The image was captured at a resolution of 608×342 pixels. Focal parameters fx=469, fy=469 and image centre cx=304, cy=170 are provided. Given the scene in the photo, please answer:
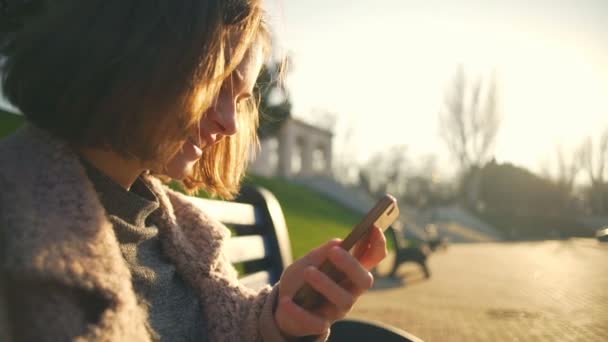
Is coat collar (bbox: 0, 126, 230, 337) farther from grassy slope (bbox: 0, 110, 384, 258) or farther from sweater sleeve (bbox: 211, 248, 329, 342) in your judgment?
grassy slope (bbox: 0, 110, 384, 258)

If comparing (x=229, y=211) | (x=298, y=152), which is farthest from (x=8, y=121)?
(x=298, y=152)

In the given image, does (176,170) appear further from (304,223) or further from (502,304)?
(304,223)

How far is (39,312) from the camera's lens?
2.54 ft

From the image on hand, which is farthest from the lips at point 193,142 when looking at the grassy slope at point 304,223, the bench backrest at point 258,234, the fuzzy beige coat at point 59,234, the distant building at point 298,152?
the distant building at point 298,152

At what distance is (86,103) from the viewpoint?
0.97 metres

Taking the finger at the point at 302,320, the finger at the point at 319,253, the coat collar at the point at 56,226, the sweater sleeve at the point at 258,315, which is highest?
the coat collar at the point at 56,226

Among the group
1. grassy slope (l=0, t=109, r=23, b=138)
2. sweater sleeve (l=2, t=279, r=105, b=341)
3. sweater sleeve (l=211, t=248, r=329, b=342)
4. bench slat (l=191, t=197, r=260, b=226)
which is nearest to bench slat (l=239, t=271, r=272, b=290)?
bench slat (l=191, t=197, r=260, b=226)

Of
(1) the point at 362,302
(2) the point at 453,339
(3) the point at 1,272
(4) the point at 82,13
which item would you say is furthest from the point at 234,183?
(1) the point at 362,302

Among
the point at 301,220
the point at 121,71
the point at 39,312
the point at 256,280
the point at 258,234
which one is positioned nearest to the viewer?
the point at 39,312

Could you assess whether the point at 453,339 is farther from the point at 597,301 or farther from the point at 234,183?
the point at 234,183

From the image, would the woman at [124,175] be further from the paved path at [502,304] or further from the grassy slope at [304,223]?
the grassy slope at [304,223]

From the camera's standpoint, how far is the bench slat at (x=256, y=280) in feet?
5.86

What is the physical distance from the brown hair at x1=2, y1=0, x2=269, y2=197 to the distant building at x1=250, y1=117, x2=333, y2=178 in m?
28.1

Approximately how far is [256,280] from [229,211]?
0.29 meters
